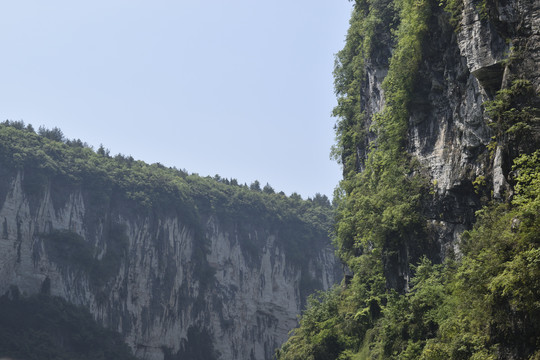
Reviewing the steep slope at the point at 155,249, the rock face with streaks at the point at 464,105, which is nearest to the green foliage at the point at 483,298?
the rock face with streaks at the point at 464,105

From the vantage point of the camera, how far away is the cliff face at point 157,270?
6525 centimetres

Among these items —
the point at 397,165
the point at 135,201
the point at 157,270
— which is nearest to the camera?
the point at 397,165

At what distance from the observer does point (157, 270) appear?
7575 cm

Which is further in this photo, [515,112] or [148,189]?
[148,189]

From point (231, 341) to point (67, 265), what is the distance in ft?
80.9

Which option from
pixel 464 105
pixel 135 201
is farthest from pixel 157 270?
pixel 464 105

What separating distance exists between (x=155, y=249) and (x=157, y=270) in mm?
2690

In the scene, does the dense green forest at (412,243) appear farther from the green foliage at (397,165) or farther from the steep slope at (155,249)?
the steep slope at (155,249)

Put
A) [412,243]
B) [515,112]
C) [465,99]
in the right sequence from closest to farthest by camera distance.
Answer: [515,112] < [465,99] < [412,243]

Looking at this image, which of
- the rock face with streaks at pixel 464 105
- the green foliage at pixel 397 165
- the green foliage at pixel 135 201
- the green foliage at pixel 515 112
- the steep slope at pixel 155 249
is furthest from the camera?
the green foliage at pixel 135 201

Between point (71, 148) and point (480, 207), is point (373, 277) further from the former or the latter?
point (71, 148)

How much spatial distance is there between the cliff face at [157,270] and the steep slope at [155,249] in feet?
0.44

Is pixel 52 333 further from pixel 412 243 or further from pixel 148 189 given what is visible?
pixel 412 243

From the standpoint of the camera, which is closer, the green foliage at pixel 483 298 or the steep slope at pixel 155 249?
the green foliage at pixel 483 298
